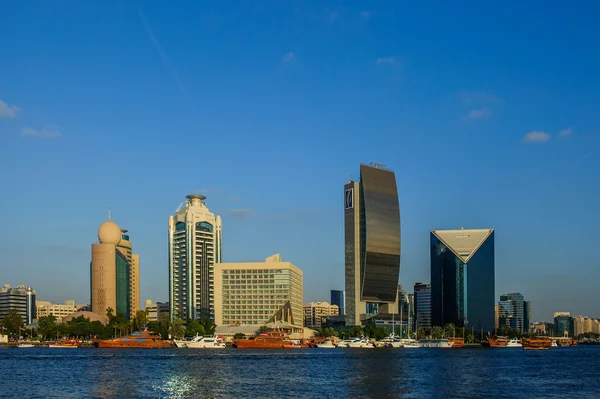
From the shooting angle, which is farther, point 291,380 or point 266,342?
point 266,342

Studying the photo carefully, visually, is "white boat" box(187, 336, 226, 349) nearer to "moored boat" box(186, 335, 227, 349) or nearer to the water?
"moored boat" box(186, 335, 227, 349)

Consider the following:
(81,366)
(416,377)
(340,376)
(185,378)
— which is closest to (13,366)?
(81,366)

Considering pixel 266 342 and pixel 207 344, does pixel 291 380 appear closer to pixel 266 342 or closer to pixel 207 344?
pixel 207 344

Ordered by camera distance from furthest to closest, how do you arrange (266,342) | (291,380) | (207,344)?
(266,342) < (207,344) < (291,380)

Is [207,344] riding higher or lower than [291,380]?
lower

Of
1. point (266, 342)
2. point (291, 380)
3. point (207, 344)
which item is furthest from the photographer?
point (266, 342)

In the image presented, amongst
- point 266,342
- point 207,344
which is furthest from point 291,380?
point 266,342

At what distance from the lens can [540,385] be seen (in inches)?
3305

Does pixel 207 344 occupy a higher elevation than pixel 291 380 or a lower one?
lower

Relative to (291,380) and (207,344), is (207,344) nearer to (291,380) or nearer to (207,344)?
(207,344)

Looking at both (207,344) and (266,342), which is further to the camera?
(266,342)

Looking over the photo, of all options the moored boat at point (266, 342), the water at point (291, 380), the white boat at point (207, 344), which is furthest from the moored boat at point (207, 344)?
the water at point (291, 380)

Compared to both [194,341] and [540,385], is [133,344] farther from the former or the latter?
[540,385]

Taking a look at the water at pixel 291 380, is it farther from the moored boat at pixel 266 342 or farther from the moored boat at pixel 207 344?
the moored boat at pixel 266 342
